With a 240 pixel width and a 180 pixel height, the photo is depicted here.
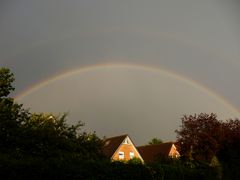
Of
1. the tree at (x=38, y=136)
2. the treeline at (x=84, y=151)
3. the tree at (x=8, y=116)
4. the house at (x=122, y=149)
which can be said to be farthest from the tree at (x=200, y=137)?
the house at (x=122, y=149)

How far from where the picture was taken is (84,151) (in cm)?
2511

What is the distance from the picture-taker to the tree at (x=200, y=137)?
87.9ft

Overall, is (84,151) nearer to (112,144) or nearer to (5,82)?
(5,82)

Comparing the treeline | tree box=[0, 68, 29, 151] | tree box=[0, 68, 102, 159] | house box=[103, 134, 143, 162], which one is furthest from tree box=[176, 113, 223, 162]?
house box=[103, 134, 143, 162]

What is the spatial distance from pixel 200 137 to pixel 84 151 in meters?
8.39

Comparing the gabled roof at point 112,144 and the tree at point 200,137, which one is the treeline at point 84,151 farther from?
the gabled roof at point 112,144

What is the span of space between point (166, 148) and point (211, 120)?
102ft

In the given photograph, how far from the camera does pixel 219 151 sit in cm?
2722

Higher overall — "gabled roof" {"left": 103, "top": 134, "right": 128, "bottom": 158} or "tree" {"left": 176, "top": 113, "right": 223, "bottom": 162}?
"gabled roof" {"left": 103, "top": 134, "right": 128, "bottom": 158}

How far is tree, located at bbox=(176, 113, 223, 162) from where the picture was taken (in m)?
26.8

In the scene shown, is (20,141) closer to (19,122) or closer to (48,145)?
(48,145)

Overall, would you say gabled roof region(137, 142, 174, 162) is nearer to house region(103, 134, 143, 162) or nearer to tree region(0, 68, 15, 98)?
house region(103, 134, 143, 162)

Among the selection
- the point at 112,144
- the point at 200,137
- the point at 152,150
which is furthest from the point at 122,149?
the point at 200,137

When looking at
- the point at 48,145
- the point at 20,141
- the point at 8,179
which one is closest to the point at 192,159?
the point at 48,145
